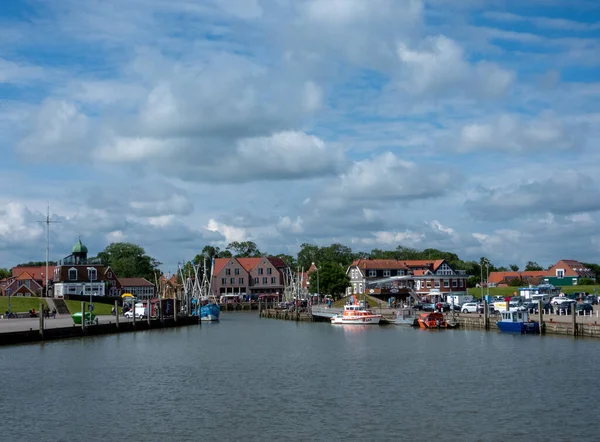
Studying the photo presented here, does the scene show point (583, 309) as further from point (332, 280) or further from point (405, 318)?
point (332, 280)

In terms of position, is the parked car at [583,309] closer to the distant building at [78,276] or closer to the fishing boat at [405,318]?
the fishing boat at [405,318]

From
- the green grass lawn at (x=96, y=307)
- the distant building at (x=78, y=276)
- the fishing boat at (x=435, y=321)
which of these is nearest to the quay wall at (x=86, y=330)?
the green grass lawn at (x=96, y=307)

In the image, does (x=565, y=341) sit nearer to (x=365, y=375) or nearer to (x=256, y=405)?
(x=365, y=375)

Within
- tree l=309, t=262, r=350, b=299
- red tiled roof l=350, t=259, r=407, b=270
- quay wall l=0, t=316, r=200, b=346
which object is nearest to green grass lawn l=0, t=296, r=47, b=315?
quay wall l=0, t=316, r=200, b=346

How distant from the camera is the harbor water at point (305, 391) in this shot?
119 feet

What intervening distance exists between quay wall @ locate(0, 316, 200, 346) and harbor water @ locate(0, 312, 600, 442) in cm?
165

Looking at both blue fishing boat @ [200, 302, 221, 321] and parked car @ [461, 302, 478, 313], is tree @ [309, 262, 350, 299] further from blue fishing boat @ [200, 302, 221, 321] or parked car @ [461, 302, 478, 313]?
parked car @ [461, 302, 478, 313]

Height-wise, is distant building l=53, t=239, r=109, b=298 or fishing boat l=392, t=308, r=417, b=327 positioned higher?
distant building l=53, t=239, r=109, b=298

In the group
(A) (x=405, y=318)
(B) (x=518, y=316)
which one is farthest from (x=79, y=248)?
(B) (x=518, y=316)

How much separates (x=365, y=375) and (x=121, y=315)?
77.2 m

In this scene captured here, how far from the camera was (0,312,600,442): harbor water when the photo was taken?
36.4 meters

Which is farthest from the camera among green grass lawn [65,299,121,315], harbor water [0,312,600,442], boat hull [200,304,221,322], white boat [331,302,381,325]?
boat hull [200,304,221,322]

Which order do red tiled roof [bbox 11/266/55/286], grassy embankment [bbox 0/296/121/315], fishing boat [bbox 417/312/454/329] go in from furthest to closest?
red tiled roof [bbox 11/266/55/286] < grassy embankment [bbox 0/296/121/315] < fishing boat [bbox 417/312/454/329]

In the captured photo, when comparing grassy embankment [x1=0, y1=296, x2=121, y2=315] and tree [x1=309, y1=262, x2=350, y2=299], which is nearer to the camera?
grassy embankment [x1=0, y1=296, x2=121, y2=315]
